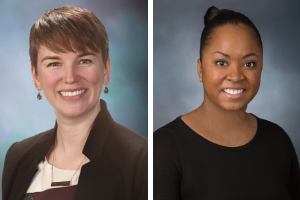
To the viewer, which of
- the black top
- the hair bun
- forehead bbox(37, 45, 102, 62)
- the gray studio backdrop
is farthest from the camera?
the gray studio backdrop

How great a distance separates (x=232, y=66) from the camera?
1828mm

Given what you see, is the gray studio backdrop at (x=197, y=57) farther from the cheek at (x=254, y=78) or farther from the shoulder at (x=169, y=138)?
the cheek at (x=254, y=78)

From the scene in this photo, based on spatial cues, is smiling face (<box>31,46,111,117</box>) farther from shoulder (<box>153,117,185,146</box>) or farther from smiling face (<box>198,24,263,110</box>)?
smiling face (<box>198,24,263,110</box>)

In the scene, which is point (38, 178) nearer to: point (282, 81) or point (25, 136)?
point (25, 136)

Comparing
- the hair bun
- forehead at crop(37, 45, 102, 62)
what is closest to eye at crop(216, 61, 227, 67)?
the hair bun

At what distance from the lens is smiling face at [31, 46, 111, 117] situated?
5.49 feet

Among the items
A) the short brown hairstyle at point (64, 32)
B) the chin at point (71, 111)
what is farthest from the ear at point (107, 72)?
the chin at point (71, 111)

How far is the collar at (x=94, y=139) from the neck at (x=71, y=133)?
0.11 ft

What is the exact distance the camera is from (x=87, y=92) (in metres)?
1.76

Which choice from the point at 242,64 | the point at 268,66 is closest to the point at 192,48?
the point at 242,64

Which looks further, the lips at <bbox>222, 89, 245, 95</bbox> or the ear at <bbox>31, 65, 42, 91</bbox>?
the lips at <bbox>222, 89, 245, 95</bbox>

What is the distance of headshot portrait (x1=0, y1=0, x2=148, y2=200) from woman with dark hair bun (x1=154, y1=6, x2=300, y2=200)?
0.94ft

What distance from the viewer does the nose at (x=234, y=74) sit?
5.97 feet

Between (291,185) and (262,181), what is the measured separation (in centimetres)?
32
